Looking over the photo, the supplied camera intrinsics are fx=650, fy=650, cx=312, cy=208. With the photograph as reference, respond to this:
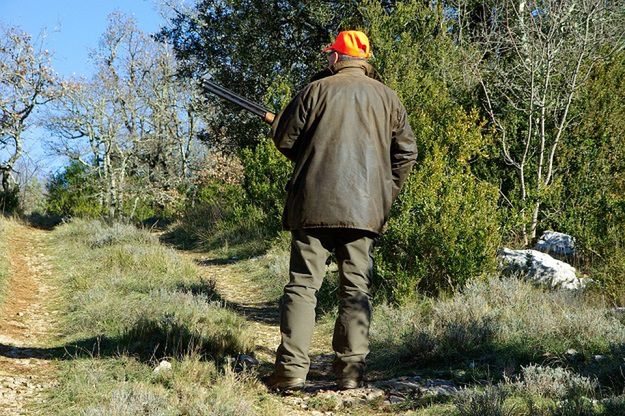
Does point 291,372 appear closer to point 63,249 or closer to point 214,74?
point 63,249

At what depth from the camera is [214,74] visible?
51.9 ft

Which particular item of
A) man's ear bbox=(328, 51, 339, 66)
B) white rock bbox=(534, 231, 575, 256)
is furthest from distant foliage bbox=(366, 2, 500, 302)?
man's ear bbox=(328, 51, 339, 66)

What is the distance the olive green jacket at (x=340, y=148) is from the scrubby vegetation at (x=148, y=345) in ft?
3.77

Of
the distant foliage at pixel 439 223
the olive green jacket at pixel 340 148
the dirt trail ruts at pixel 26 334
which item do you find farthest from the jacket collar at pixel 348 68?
the dirt trail ruts at pixel 26 334

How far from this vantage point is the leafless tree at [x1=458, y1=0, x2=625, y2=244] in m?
8.93

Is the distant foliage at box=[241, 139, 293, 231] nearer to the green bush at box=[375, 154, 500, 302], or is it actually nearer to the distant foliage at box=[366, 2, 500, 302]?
the distant foliage at box=[366, 2, 500, 302]

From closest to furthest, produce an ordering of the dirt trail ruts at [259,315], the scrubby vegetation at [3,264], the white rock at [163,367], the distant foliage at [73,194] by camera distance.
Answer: the white rock at [163,367] < the dirt trail ruts at [259,315] < the scrubby vegetation at [3,264] < the distant foliage at [73,194]

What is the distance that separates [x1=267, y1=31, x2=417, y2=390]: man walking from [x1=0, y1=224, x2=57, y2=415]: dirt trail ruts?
1572mm

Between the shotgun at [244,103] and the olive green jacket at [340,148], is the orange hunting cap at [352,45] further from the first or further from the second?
the shotgun at [244,103]

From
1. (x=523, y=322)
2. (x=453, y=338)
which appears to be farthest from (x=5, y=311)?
(x=523, y=322)

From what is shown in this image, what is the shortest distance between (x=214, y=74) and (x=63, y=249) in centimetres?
589

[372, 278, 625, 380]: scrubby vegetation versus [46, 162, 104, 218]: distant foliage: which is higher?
[46, 162, 104, 218]: distant foliage

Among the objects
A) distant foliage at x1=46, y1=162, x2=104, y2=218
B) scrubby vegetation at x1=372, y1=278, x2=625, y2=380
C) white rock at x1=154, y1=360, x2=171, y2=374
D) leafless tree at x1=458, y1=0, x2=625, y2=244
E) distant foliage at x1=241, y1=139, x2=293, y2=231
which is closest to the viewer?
white rock at x1=154, y1=360, x2=171, y2=374

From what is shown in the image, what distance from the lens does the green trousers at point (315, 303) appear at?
417 cm
